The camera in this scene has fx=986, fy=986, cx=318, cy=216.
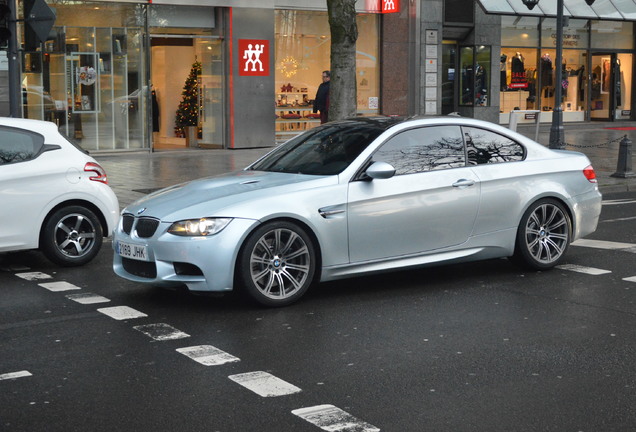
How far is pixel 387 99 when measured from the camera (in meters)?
28.1

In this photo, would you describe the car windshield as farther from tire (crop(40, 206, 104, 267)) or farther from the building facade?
the building facade

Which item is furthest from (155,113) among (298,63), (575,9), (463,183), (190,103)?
(463,183)

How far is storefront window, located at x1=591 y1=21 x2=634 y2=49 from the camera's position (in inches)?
1345

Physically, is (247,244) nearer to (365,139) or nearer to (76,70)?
(365,139)

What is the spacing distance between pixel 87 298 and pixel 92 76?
617 inches

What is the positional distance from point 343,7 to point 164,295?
31.7 feet

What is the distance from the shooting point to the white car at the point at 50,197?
952 cm

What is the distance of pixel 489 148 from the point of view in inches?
353

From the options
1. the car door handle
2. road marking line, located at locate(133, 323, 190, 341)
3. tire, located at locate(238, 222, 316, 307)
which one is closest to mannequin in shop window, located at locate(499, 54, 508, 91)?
the car door handle

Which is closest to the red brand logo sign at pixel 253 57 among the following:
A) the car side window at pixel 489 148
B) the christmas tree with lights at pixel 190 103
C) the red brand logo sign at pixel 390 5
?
the christmas tree with lights at pixel 190 103

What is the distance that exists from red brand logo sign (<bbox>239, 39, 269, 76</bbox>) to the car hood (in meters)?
16.6

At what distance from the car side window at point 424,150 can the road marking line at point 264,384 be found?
114 inches

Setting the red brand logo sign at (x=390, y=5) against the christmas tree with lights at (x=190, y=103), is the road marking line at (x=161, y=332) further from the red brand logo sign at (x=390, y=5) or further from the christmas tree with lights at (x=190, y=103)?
the red brand logo sign at (x=390, y=5)

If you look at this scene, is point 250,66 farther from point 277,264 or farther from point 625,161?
point 277,264
